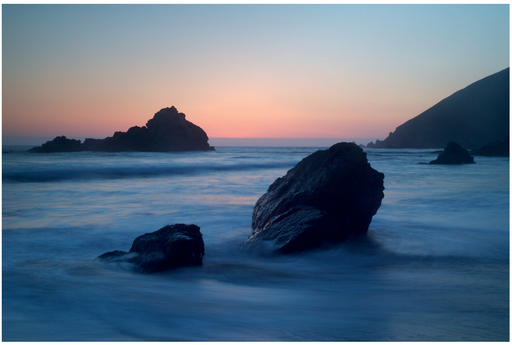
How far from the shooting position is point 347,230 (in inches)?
185

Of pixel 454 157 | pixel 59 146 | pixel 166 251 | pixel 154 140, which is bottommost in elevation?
pixel 166 251

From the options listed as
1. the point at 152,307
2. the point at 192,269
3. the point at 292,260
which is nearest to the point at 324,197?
the point at 292,260

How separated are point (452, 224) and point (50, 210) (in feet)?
30.6

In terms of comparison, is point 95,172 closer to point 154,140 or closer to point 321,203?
point 321,203

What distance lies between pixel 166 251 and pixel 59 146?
40121mm

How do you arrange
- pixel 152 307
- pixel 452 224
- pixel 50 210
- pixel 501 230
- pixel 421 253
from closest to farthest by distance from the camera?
pixel 152 307 → pixel 421 253 → pixel 501 230 → pixel 452 224 → pixel 50 210

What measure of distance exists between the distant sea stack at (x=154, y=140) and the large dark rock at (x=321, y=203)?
3783 centimetres

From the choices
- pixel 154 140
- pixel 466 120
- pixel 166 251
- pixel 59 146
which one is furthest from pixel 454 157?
pixel 466 120

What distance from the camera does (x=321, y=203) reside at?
4.73m

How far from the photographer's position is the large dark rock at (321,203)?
4.27 metres

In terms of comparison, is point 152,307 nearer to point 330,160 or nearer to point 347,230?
point 347,230

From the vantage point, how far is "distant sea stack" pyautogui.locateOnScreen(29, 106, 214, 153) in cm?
3831

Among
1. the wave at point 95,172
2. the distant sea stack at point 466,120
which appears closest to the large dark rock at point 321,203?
the wave at point 95,172

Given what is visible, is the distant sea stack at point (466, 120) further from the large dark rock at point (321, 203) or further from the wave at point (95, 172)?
the large dark rock at point (321, 203)
